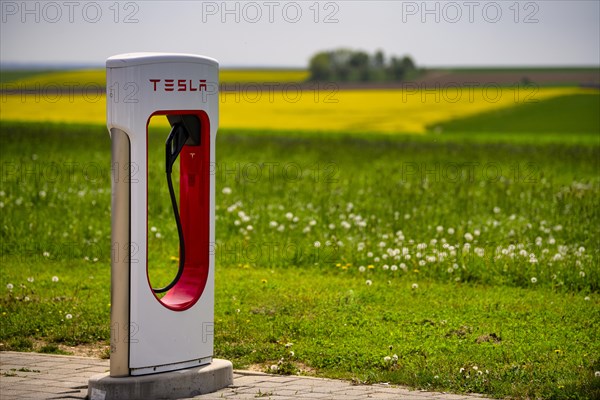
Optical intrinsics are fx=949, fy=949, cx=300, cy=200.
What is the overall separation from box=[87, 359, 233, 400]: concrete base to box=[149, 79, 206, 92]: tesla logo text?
1.95 m

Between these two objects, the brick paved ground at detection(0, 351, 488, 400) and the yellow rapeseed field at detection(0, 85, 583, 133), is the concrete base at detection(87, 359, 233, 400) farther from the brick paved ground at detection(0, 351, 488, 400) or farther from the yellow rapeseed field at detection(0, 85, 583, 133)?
the yellow rapeseed field at detection(0, 85, 583, 133)

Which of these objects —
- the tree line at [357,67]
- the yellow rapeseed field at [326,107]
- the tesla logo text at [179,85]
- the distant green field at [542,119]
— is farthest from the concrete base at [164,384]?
the tree line at [357,67]

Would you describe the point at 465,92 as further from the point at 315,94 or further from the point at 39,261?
the point at 39,261

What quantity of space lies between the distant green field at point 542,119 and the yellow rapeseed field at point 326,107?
0.86 m

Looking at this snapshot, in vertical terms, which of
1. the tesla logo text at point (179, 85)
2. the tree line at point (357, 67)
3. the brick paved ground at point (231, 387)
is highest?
the tree line at point (357, 67)

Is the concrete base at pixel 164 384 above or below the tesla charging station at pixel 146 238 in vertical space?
below

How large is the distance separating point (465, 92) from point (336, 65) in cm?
785

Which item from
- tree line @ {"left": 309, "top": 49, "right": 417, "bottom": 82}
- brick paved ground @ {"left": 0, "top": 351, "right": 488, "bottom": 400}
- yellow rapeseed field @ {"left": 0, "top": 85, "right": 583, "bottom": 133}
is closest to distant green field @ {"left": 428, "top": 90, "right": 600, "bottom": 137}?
yellow rapeseed field @ {"left": 0, "top": 85, "right": 583, "bottom": 133}

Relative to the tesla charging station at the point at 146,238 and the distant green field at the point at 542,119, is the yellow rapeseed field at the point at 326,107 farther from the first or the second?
the tesla charging station at the point at 146,238

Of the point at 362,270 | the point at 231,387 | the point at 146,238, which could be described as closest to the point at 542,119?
the point at 362,270

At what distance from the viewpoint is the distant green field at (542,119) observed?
3691 cm

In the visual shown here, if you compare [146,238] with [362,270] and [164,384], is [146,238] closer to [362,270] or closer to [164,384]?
[164,384]

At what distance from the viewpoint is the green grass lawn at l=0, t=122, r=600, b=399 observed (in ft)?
24.2

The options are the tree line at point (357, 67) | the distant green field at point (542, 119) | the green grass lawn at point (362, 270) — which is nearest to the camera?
the green grass lawn at point (362, 270)
